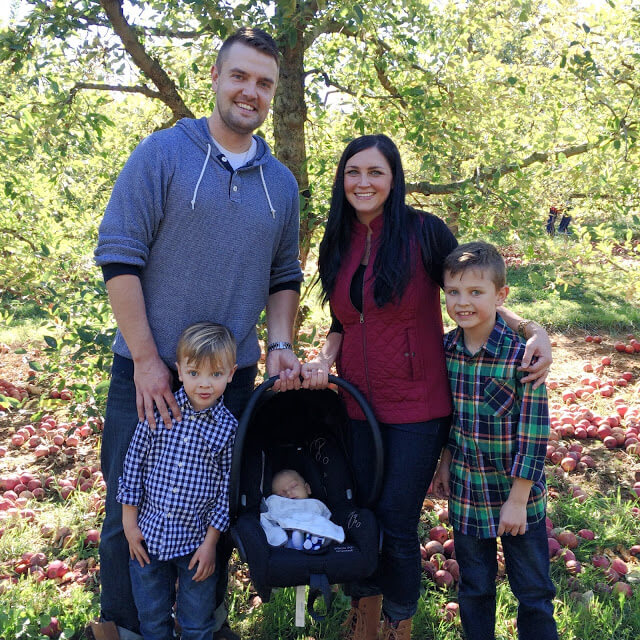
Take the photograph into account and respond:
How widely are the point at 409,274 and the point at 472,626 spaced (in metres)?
1.36

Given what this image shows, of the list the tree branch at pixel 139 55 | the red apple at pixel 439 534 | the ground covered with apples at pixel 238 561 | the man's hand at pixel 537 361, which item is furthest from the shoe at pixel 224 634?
the tree branch at pixel 139 55

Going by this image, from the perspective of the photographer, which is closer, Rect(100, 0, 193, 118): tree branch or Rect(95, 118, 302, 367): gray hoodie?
Rect(95, 118, 302, 367): gray hoodie

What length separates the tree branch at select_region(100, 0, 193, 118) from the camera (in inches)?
124

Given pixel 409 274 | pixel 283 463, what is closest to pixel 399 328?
pixel 409 274

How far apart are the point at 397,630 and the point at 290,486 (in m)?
0.70

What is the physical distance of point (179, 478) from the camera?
7.35 feet

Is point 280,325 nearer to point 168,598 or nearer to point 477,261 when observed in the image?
point 477,261

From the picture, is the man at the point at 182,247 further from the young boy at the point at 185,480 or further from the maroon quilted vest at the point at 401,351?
the maroon quilted vest at the point at 401,351

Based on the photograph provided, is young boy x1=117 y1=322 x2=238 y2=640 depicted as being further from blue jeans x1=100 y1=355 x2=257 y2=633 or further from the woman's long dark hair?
the woman's long dark hair

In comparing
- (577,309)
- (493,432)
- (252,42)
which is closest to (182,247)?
(252,42)

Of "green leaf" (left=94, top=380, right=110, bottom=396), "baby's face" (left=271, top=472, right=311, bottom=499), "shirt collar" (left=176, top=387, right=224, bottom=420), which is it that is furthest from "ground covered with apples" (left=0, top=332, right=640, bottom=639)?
"shirt collar" (left=176, top=387, right=224, bottom=420)

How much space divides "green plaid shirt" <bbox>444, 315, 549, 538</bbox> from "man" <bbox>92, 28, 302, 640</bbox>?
2.08 ft

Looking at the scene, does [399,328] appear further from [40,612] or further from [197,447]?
[40,612]

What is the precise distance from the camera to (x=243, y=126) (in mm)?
2256
